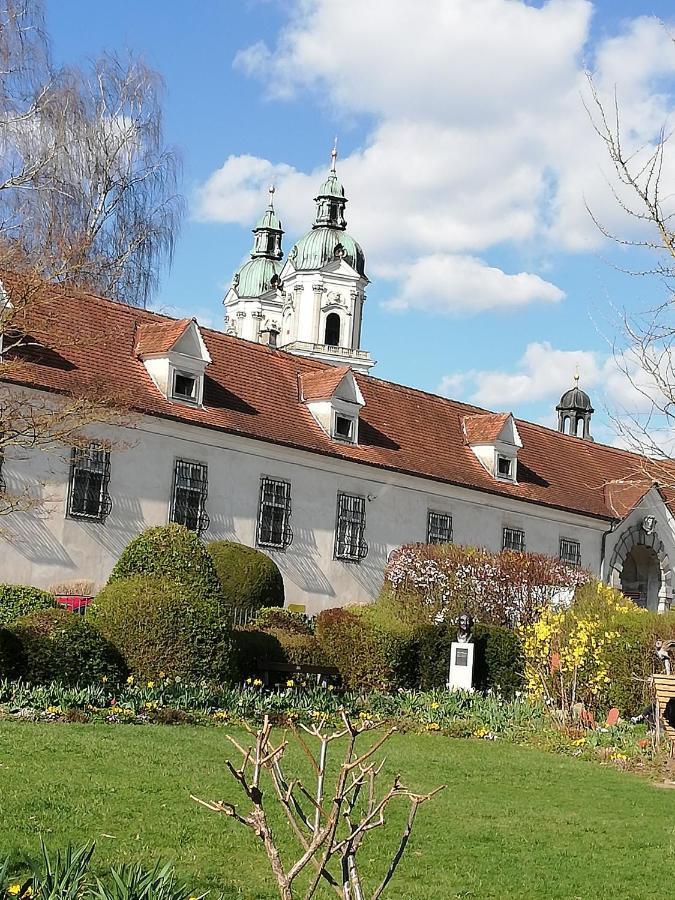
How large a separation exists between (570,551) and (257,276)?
214ft

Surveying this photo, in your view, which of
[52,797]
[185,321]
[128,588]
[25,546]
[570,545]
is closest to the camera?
[52,797]

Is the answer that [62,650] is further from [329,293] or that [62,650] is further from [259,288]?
[259,288]

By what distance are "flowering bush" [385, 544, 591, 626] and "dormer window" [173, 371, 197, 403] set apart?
5.78 m

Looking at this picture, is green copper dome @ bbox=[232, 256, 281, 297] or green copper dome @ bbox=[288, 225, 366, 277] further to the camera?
green copper dome @ bbox=[232, 256, 281, 297]

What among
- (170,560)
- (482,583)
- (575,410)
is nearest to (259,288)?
(575,410)

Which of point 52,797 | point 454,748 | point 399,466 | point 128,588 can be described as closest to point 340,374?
point 399,466

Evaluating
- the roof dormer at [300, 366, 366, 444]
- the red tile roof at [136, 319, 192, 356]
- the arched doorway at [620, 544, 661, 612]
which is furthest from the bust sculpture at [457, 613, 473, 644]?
the arched doorway at [620, 544, 661, 612]

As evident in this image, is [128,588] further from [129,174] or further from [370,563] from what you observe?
[129,174]

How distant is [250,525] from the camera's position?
77.3 ft

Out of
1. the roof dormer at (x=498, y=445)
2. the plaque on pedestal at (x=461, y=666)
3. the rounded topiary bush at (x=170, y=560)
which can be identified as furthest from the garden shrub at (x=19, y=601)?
the roof dormer at (x=498, y=445)

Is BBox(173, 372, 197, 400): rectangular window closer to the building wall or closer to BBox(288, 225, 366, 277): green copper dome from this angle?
the building wall

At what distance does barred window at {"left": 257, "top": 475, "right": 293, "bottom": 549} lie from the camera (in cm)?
2383

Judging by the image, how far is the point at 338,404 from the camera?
25844mm

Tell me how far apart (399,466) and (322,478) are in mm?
2176
